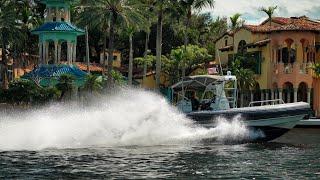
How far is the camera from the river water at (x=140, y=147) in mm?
19297

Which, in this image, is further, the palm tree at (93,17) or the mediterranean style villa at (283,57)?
the mediterranean style villa at (283,57)

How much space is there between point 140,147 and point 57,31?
22.0 meters

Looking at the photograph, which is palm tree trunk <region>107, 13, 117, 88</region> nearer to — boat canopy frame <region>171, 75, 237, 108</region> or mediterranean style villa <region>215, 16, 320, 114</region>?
mediterranean style villa <region>215, 16, 320, 114</region>

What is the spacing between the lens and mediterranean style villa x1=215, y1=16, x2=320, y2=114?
50344 mm

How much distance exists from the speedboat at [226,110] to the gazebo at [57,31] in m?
18.9

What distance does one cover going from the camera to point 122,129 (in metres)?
26.7

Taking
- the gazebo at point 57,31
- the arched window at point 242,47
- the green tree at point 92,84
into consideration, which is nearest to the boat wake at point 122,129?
the green tree at point 92,84

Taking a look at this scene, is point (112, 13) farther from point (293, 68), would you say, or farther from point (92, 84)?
point (293, 68)

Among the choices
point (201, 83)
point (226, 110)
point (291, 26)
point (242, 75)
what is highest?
point (291, 26)

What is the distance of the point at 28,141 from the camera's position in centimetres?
2558

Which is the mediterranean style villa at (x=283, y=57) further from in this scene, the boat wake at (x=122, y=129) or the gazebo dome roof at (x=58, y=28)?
the boat wake at (x=122, y=129)

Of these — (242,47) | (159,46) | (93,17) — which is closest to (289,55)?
(242,47)

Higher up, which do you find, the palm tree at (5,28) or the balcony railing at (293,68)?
the palm tree at (5,28)

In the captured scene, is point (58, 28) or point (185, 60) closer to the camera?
point (58, 28)
